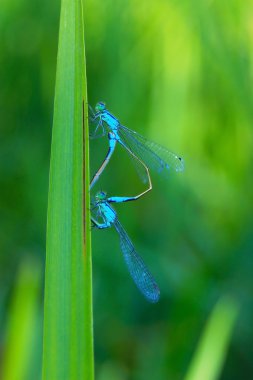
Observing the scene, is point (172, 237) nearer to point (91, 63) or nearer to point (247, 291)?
point (247, 291)

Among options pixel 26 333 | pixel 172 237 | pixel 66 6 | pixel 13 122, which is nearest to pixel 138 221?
pixel 172 237

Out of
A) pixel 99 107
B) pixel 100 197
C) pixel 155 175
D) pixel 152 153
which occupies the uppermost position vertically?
pixel 99 107

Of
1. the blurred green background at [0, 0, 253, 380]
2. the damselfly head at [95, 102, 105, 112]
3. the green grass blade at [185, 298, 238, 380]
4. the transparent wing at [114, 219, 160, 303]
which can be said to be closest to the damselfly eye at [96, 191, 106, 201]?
the transparent wing at [114, 219, 160, 303]

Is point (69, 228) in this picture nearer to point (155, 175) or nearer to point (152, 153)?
point (152, 153)

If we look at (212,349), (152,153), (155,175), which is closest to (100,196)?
(152,153)

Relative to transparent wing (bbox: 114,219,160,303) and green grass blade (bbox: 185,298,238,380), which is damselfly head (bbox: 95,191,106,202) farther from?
green grass blade (bbox: 185,298,238,380)

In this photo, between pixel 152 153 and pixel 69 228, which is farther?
pixel 152 153
